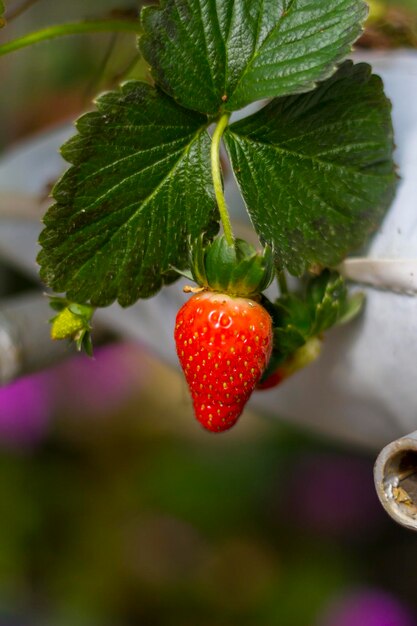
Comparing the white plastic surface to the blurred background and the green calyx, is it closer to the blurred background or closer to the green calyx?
the green calyx

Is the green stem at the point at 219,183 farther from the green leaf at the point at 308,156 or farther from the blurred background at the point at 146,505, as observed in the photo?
the blurred background at the point at 146,505

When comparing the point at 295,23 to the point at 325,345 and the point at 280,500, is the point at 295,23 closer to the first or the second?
the point at 325,345

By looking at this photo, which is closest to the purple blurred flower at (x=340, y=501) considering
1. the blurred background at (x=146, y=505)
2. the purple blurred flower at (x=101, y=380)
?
the blurred background at (x=146, y=505)

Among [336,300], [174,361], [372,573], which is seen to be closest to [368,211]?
[336,300]

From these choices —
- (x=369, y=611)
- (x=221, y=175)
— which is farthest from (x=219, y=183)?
(x=369, y=611)

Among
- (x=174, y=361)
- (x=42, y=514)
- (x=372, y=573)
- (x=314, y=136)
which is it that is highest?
(x=314, y=136)

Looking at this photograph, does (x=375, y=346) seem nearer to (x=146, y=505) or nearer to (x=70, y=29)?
(x=70, y=29)
